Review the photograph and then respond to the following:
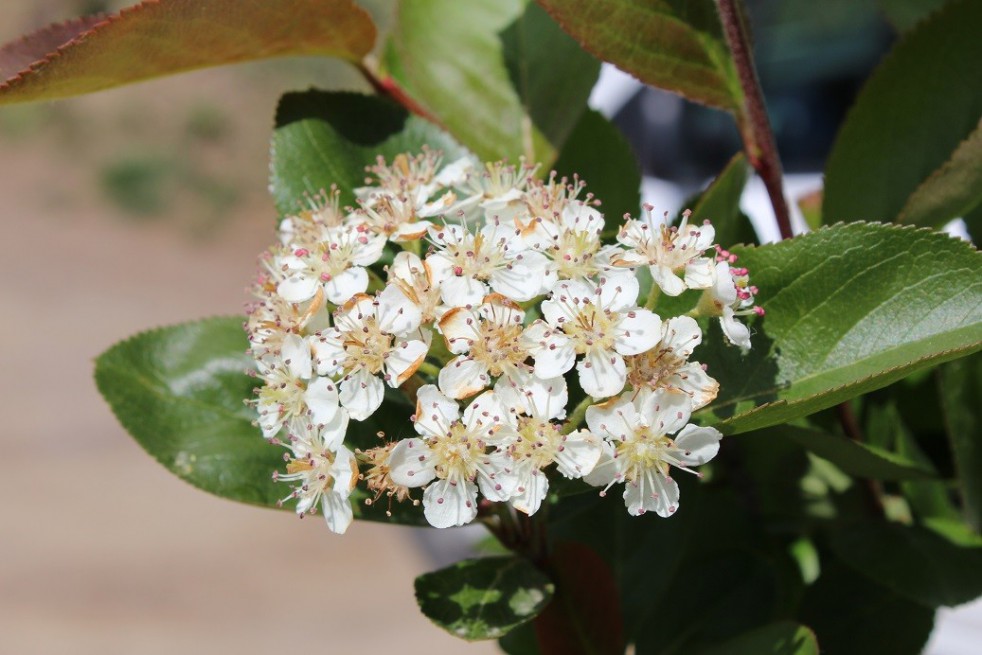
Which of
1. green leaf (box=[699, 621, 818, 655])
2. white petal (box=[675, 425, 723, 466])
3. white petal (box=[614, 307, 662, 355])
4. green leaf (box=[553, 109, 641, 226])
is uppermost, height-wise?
green leaf (box=[553, 109, 641, 226])

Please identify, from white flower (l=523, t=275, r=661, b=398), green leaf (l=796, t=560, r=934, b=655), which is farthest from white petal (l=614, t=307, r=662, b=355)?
green leaf (l=796, t=560, r=934, b=655)

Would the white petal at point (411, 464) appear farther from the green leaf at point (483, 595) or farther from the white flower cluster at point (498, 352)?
the green leaf at point (483, 595)

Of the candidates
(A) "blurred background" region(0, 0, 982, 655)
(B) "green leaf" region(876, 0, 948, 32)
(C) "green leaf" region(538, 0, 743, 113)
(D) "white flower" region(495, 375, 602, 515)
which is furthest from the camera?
(A) "blurred background" region(0, 0, 982, 655)

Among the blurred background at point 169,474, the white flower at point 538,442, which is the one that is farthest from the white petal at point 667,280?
the blurred background at point 169,474

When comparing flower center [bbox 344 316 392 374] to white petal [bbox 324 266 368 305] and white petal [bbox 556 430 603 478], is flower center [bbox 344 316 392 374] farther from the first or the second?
white petal [bbox 556 430 603 478]

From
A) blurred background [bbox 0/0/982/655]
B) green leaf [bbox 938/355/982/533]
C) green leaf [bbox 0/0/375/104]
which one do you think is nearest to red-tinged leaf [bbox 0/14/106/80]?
green leaf [bbox 0/0/375/104]

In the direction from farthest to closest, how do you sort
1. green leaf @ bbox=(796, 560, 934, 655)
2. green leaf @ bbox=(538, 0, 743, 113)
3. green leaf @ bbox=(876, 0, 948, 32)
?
A: 1. green leaf @ bbox=(876, 0, 948, 32)
2. green leaf @ bbox=(796, 560, 934, 655)
3. green leaf @ bbox=(538, 0, 743, 113)

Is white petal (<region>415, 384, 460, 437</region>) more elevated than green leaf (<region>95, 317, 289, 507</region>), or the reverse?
green leaf (<region>95, 317, 289, 507</region>)

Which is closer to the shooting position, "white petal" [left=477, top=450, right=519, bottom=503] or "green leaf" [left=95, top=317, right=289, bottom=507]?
"white petal" [left=477, top=450, right=519, bottom=503]
